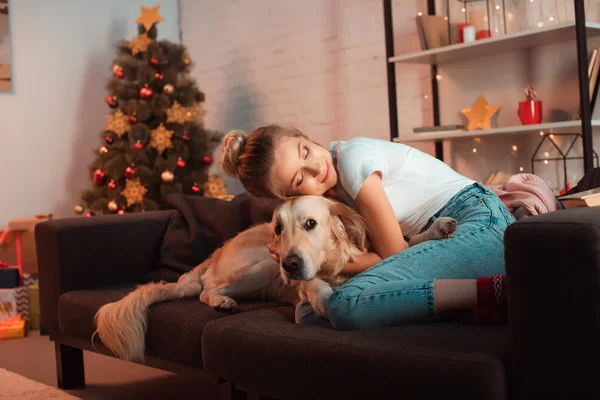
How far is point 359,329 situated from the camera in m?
1.69

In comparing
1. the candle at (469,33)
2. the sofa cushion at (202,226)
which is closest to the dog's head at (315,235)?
the sofa cushion at (202,226)

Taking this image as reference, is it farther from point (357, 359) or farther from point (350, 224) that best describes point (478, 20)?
point (357, 359)

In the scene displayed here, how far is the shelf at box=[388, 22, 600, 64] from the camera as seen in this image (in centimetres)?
335

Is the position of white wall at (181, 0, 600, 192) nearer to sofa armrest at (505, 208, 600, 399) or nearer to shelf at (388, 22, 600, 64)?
shelf at (388, 22, 600, 64)

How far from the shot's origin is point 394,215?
195 centimetres

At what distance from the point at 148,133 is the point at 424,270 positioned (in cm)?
333

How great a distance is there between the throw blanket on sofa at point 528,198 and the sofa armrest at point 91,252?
4.70 ft

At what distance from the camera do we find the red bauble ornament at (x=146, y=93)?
4785mm

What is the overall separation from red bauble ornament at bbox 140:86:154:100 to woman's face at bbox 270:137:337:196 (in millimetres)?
2882

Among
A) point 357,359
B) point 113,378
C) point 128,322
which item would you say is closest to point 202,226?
point 113,378

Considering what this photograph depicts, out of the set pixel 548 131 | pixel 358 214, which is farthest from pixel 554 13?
pixel 358 214

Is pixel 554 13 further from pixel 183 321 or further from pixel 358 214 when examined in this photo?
pixel 183 321

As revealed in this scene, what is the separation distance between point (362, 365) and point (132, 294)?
1.05 m

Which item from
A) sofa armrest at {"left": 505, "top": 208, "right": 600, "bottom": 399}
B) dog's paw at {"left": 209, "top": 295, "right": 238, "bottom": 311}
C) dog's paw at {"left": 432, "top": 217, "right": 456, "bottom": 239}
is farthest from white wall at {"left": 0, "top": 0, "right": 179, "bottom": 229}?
sofa armrest at {"left": 505, "top": 208, "right": 600, "bottom": 399}
